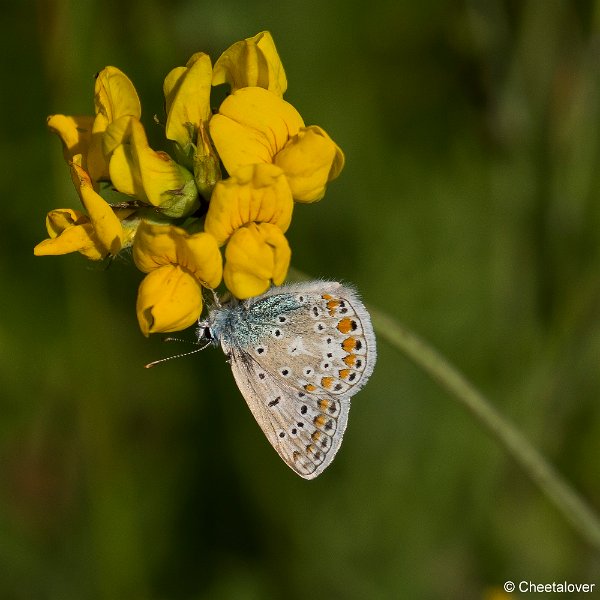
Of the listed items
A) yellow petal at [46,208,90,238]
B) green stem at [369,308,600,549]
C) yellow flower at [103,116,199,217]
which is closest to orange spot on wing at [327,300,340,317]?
green stem at [369,308,600,549]

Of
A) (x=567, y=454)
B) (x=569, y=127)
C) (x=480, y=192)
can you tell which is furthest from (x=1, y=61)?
(x=567, y=454)

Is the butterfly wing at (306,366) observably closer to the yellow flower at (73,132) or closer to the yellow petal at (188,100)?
the yellow petal at (188,100)

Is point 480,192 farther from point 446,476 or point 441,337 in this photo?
point 446,476

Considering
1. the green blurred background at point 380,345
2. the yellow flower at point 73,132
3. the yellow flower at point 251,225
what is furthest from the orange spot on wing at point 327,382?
the green blurred background at point 380,345

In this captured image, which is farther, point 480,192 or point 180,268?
point 480,192

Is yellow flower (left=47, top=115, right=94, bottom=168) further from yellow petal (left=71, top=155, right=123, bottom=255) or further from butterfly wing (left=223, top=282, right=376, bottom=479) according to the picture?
butterfly wing (left=223, top=282, right=376, bottom=479)

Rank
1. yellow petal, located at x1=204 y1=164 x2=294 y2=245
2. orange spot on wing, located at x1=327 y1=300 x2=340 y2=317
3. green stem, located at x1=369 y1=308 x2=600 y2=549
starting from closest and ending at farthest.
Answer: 1. yellow petal, located at x1=204 y1=164 x2=294 y2=245
2. green stem, located at x1=369 y1=308 x2=600 y2=549
3. orange spot on wing, located at x1=327 y1=300 x2=340 y2=317
